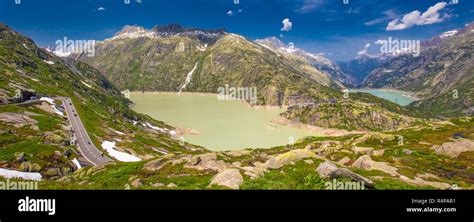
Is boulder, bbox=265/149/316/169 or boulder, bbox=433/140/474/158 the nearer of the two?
boulder, bbox=265/149/316/169

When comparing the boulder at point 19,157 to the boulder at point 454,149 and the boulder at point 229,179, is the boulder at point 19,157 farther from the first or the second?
the boulder at point 454,149

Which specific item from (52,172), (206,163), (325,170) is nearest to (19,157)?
(52,172)

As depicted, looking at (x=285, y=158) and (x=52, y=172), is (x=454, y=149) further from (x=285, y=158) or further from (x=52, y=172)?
(x=52, y=172)

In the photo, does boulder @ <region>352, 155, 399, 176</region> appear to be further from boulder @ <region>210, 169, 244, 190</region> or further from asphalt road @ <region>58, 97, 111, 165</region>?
asphalt road @ <region>58, 97, 111, 165</region>

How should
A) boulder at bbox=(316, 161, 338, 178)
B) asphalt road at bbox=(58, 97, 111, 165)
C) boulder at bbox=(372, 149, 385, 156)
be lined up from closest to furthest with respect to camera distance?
boulder at bbox=(316, 161, 338, 178)
boulder at bbox=(372, 149, 385, 156)
asphalt road at bbox=(58, 97, 111, 165)

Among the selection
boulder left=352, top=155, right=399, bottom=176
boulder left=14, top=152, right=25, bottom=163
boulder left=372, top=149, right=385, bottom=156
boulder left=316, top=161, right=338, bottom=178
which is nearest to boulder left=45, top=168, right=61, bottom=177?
boulder left=14, top=152, right=25, bottom=163

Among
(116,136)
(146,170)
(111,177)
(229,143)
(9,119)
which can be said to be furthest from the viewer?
(229,143)
